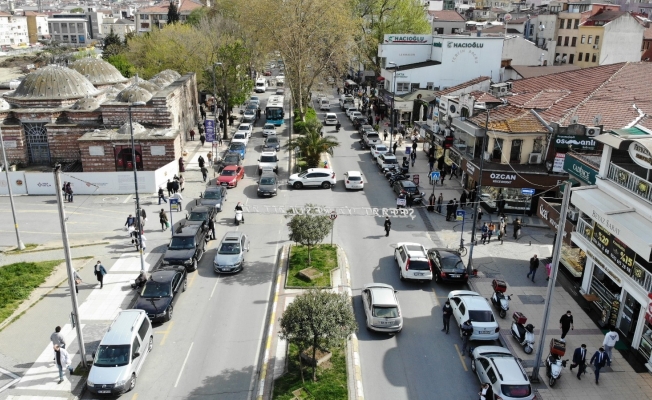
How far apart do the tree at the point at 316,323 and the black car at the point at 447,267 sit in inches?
333

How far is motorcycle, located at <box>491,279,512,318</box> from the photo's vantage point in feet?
71.4

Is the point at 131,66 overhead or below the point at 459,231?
overhead

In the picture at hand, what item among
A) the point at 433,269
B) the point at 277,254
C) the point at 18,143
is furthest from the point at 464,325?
the point at 18,143

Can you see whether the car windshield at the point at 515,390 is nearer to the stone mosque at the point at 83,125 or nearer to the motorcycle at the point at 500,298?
the motorcycle at the point at 500,298

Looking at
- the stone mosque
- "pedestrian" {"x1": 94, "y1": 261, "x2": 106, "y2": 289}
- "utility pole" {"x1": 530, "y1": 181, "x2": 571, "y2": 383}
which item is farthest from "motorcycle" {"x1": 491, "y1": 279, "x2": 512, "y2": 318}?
the stone mosque

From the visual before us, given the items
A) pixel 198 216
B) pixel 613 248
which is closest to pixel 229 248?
pixel 198 216

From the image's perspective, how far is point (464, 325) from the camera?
1947cm

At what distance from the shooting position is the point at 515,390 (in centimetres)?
1603

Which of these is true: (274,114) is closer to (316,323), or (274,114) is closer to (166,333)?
(166,333)

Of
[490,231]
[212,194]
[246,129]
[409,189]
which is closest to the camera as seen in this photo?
[490,231]

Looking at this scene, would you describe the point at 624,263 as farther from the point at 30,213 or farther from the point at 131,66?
the point at 131,66

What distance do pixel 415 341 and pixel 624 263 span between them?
819cm

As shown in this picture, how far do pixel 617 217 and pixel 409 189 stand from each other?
1696 cm

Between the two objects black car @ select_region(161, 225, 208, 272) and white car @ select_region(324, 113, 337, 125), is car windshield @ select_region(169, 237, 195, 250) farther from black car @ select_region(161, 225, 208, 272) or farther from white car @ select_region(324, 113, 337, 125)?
white car @ select_region(324, 113, 337, 125)
